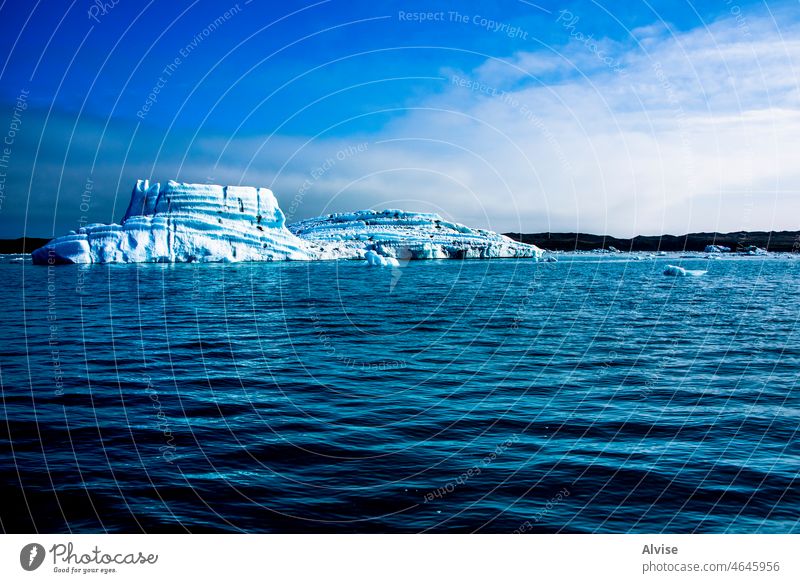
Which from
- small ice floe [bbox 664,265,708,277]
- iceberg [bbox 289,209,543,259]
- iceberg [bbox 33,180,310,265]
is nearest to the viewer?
small ice floe [bbox 664,265,708,277]

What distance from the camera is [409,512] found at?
8320mm

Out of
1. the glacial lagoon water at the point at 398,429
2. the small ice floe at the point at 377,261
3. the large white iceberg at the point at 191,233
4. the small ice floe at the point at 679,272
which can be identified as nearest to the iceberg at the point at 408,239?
the large white iceberg at the point at 191,233

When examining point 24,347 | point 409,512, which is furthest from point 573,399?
point 24,347

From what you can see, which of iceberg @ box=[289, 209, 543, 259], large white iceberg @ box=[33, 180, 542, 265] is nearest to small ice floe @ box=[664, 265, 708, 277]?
large white iceberg @ box=[33, 180, 542, 265]

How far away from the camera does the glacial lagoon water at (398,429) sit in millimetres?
8422

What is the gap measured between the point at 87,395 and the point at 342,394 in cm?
610

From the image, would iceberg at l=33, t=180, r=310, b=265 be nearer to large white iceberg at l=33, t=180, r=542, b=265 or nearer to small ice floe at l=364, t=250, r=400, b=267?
large white iceberg at l=33, t=180, r=542, b=265

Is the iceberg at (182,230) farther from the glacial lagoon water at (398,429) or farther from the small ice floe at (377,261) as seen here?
the glacial lagoon water at (398,429)

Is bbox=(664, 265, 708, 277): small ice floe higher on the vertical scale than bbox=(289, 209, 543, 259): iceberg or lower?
lower

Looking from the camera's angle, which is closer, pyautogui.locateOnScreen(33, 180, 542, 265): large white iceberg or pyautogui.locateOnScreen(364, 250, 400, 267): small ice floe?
pyautogui.locateOnScreen(33, 180, 542, 265): large white iceberg

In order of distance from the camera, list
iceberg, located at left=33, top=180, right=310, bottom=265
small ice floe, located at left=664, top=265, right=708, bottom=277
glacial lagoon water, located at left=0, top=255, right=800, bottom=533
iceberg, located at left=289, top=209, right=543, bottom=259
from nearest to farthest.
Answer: glacial lagoon water, located at left=0, top=255, right=800, bottom=533, small ice floe, located at left=664, top=265, right=708, bottom=277, iceberg, located at left=33, top=180, right=310, bottom=265, iceberg, located at left=289, top=209, right=543, bottom=259

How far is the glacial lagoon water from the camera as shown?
842cm

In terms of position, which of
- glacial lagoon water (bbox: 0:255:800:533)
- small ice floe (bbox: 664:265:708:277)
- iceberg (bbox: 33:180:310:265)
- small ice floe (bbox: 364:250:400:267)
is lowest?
glacial lagoon water (bbox: 0:255:800:533)
